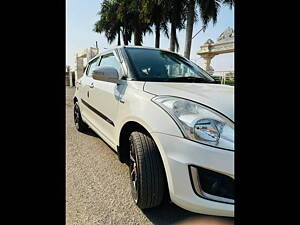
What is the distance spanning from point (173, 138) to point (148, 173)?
0.33 metres

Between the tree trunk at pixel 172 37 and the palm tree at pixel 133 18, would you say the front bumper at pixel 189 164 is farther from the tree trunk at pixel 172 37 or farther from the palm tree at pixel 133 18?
the palm tree at pixel 133 18

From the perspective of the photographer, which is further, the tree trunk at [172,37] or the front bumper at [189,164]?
the tree trunk at [172,37]

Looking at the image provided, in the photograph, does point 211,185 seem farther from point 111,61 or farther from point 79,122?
point 79,122

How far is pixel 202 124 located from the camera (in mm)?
1344

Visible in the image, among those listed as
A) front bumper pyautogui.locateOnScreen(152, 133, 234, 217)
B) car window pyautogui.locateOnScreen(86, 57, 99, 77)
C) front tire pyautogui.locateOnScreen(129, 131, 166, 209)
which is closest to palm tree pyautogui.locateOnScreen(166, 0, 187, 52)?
car window pyautogui.locateOnScreen(86, 57, 99, 77)

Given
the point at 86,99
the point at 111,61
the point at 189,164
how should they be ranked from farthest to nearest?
the point at 86,99
the point at 111,61
the point at 189,164

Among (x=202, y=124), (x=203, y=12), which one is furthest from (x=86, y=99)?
(x=203, y=12)

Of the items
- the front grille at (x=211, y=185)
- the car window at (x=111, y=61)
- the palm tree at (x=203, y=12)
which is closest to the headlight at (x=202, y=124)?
the front grille at (x=211, y=185)

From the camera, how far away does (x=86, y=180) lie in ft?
7.13

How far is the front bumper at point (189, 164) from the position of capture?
1.25 m

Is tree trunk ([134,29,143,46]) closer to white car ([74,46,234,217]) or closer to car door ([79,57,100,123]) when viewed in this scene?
car door ([79,57,100,123])
